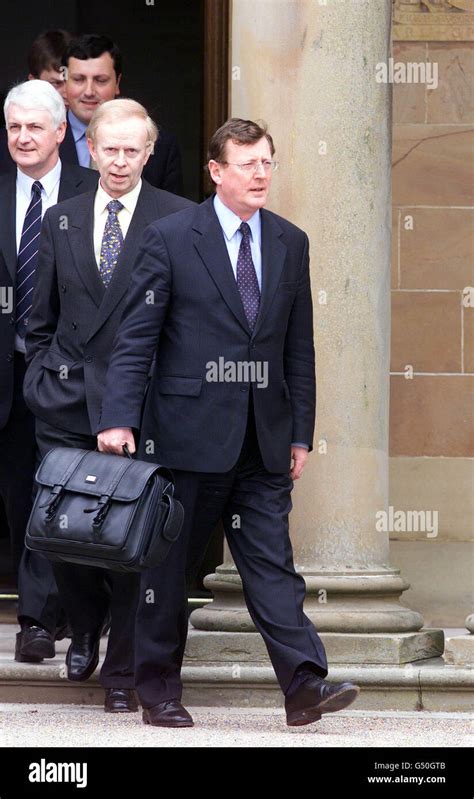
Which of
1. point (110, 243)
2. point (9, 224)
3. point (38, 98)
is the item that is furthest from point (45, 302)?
point (38, 98)

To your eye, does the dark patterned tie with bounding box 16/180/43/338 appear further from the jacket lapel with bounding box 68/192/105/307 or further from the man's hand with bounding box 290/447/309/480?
the man's hand with bounding box 290/447/309/480

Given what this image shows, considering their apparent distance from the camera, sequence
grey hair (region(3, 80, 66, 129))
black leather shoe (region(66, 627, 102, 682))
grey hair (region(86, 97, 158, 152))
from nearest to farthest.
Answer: grey hair (region(86, 97, 158, 152)) → black leather shoe (region(66, 627, 102, 682)) → grey hair (region(3, 80, 66, 129))

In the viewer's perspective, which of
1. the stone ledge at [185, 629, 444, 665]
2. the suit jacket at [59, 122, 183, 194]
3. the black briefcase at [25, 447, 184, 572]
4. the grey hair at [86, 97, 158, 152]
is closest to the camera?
the black briefcase at [25, 447, 184, 572]

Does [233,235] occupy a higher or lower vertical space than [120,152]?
lower

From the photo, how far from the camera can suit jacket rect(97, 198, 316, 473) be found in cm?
602

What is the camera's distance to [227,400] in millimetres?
6047

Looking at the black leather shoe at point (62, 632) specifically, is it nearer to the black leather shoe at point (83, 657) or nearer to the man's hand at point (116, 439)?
the black leather shoe at point (83, 657)

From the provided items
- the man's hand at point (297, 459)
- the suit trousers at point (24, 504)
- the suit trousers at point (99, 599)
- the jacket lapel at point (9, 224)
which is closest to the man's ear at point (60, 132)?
the jacket lapel at point (9, 224)

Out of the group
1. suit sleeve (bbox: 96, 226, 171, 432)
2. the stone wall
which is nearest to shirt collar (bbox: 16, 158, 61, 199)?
suit sleeve (bbox: 96, 226, 171, 432)

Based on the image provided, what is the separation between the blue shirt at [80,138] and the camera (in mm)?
7383

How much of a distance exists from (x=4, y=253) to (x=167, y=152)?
1086 mm

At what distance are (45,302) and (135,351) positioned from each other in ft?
1.90

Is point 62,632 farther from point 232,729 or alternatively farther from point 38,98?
point 38,98

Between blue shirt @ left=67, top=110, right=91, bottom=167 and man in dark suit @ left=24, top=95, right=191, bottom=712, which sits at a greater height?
blue shirt @ left=67, top=110, right=91, bottom=167
